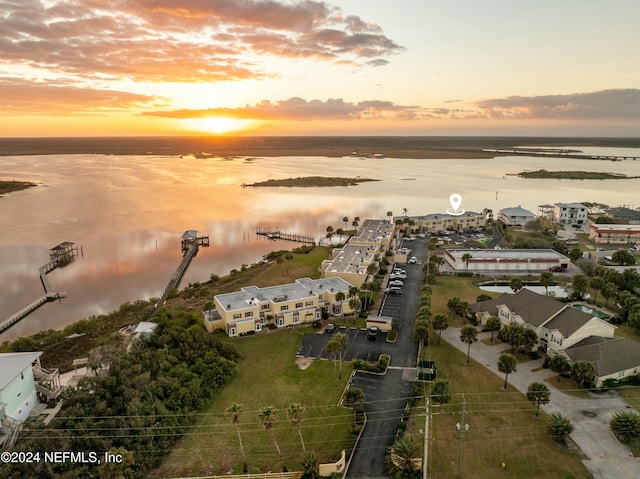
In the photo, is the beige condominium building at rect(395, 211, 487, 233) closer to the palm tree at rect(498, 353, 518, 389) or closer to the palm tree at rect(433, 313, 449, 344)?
the palm tree at rect(433, 313, 449, 344)

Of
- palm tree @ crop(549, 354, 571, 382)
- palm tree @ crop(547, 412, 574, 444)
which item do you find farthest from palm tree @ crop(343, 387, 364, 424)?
palm tree @ crop(549, 354, 571, 382)

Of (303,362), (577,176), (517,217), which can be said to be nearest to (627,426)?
(303,362)

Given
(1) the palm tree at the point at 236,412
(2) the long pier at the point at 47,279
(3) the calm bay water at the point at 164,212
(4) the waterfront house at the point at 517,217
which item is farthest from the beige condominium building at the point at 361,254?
(2) the long pier at the point at 47,279

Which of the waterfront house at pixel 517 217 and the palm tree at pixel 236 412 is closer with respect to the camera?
the palm tree at pixel 236 412

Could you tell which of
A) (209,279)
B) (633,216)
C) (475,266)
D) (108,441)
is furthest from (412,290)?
(633,216)

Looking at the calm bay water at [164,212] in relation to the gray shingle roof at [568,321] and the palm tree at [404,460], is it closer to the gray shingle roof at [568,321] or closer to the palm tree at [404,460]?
the palm tree at [404,460]

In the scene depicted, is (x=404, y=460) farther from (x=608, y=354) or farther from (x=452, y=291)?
(x=452, y=291)
